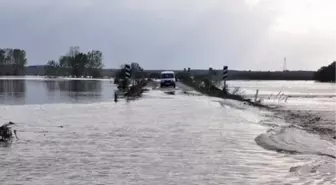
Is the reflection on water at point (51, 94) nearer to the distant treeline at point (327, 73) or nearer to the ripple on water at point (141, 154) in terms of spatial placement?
the ripple on water at point (141, 154)

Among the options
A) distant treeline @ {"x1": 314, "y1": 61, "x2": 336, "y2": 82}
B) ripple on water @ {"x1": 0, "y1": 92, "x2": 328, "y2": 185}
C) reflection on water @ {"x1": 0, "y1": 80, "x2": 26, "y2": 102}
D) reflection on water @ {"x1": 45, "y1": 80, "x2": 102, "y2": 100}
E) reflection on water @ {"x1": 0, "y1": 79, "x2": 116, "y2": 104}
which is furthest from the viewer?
distant treeline @ {"x1": 314, "y1": 61, "x2": 336, "y2": 82}

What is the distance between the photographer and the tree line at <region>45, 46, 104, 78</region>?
571ft

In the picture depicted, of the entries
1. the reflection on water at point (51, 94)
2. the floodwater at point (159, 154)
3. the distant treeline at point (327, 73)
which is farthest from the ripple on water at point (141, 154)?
the distant treeline at point (327, 73)

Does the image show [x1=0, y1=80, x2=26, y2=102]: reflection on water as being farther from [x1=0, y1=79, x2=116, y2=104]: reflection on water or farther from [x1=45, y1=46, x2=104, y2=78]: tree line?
[x1=45, y1=46, x2=104, y2=78]: tree line

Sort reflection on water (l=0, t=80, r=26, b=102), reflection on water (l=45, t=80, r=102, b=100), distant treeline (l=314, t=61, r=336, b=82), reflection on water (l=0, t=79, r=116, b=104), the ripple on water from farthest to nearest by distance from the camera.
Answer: distant treeline (l=314, t=61, r=336, b=82) < reflection on water (l=45, t=80, r=102, b=100) < reflection on water (l=0, t=80, r=26, b=102) < reflection on water (l=0, t=79, r=116, b=104) < the ripple on water

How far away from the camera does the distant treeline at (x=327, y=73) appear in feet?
447

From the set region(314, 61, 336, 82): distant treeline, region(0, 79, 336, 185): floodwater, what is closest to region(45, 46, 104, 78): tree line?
region(314, 61, 336, 82): distant treeline

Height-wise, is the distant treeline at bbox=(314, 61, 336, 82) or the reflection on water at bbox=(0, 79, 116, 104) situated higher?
the distant treeline at bbox=(314, 61, 336, 82)

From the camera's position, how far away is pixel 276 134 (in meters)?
18.5

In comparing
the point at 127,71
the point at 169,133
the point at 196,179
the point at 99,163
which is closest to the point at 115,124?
the point at 169,133

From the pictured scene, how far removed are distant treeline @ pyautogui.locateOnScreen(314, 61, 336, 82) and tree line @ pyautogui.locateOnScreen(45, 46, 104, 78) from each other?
67490 mm

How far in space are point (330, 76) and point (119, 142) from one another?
130m

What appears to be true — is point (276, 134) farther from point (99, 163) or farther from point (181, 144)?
point (99, 163)

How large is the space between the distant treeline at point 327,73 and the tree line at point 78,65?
221 feet
